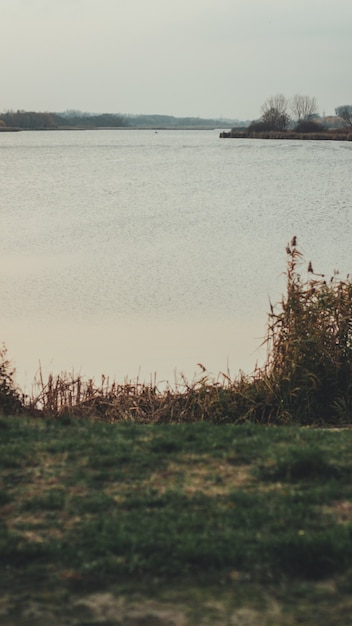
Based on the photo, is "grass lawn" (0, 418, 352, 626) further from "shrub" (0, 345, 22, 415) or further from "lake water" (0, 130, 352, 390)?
"lake water" (0, 130, 352, 390)

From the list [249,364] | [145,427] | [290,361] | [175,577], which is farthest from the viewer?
[249,364]

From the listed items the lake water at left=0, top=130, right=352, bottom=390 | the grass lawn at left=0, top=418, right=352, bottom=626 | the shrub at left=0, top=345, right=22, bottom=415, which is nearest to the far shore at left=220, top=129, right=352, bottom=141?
the lake water at left=0, top=130, right=352, bottom=390

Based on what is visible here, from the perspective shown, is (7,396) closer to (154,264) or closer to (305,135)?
(154,264)

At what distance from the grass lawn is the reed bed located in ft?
7.66

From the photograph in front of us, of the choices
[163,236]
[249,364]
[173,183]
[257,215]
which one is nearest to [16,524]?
[249,364]

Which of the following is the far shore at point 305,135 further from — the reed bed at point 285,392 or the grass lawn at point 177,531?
the grass lawn at point 177,531

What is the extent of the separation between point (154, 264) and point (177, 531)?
1809cm

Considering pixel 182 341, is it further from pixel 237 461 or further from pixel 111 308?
pixel 237 461

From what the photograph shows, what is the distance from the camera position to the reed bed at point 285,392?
29.0 feet

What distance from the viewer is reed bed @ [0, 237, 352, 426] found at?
8828 millimetres

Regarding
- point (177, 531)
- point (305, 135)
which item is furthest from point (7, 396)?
point (305, 135)

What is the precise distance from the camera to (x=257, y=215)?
33.9 metres

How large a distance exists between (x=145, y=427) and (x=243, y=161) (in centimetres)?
6261

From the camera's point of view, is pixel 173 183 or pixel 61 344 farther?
pixel 173 183
